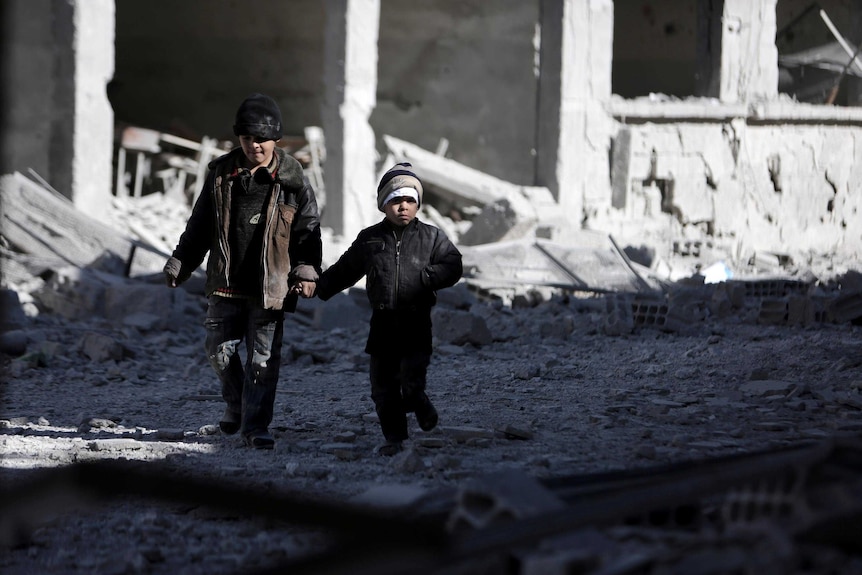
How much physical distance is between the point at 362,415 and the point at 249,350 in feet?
3.02

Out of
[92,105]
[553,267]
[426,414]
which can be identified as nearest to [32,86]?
[92,105]

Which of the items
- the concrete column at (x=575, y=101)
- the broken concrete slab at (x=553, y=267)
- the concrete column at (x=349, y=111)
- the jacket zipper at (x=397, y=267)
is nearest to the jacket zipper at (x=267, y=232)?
the jacket zipper at (x=397, y=267)

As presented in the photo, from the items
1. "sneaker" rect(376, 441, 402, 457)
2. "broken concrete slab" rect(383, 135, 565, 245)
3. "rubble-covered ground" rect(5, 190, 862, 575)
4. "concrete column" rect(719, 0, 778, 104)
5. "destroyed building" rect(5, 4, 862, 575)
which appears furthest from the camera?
"concrete column" rect(719, 0, 778, 104)

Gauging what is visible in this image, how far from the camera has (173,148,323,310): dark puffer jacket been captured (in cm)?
490

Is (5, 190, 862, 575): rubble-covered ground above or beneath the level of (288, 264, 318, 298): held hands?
beneath

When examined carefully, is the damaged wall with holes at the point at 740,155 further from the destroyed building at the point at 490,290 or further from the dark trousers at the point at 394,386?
the dark trousers at the point at 394,386

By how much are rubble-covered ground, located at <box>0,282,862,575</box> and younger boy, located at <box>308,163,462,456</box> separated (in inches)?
7.0

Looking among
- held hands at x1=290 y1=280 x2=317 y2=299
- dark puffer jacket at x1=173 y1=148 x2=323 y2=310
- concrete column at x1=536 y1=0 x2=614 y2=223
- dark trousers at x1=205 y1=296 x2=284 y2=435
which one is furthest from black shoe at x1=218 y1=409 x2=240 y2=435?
concrete column at x1=536 y1=0 x2=614 y2=223

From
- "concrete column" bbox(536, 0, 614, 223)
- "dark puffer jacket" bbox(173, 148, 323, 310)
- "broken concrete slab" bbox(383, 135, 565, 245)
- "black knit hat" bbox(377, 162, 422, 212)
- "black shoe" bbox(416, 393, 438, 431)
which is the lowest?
"black shoe" bbox(416, 393, 438, 431)

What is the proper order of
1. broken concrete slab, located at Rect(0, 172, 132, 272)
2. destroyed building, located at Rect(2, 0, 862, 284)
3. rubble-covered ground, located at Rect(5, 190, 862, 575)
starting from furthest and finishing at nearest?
destroyed building, located at Rect(2, 0, 862, 284), broken concrete slab, located at Rect(0, 172, 132, 272), rubble-covered ground, located at Rect(5, 190, 862, 575)

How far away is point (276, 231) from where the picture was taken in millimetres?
4941

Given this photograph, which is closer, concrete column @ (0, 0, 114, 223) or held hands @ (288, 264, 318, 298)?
held hands @ (288, 264, 318, 298)

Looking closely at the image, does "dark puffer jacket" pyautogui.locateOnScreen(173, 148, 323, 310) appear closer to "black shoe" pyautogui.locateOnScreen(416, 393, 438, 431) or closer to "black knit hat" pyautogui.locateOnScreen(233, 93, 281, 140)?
"black knit hat" pyautogui.locateOnScreen(233, 93, 281, 140)

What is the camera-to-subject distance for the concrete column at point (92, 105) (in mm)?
10922
